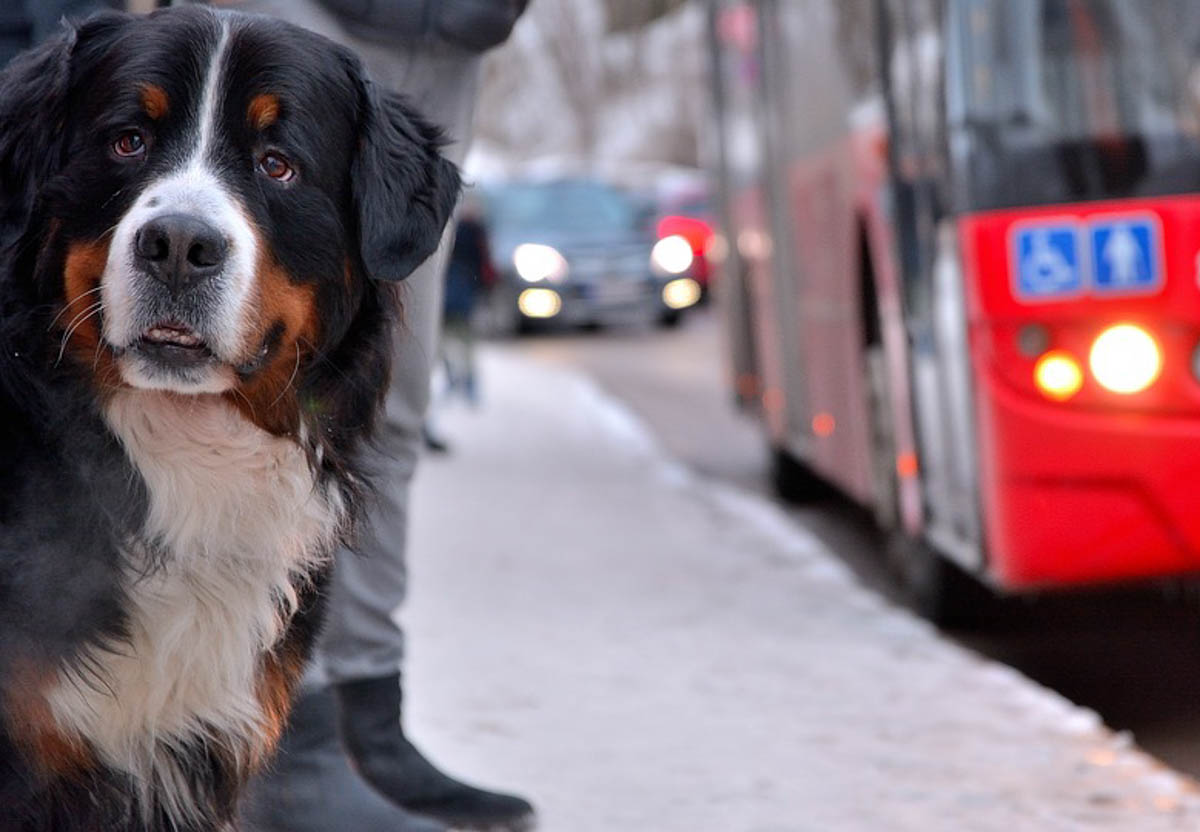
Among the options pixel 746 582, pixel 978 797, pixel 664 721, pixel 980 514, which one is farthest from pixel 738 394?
pixel 978 797

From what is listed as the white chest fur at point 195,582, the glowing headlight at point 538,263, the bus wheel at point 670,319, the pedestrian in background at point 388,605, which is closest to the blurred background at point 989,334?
the pedestrian in background at point 388,605

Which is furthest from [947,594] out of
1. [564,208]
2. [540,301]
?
[564,208]

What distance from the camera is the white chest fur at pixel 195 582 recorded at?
299cm

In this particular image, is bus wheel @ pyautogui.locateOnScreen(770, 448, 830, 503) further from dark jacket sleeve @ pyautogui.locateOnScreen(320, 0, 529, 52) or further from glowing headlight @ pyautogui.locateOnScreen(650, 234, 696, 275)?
glowing headlight @ pyautogui.locateOnScreen(650, 234, 696, 275)

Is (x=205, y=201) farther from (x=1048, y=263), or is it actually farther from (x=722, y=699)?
(x=1048, y=263)

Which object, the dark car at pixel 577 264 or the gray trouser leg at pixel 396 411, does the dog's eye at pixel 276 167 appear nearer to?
the gray trouser leg at pixel 396 411

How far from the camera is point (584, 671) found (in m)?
5.84

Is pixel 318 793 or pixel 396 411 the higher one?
pixel 396 411

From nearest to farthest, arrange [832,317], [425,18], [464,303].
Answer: [425,18], [832,317], [464,303]

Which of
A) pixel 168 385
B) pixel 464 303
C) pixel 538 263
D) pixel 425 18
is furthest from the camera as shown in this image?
pixel 538 263

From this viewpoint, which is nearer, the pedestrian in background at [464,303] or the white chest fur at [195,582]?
the white chest fur at [195,582]

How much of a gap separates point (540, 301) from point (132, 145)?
2030cm

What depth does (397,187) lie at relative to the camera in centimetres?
328

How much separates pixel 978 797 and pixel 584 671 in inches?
63.1
